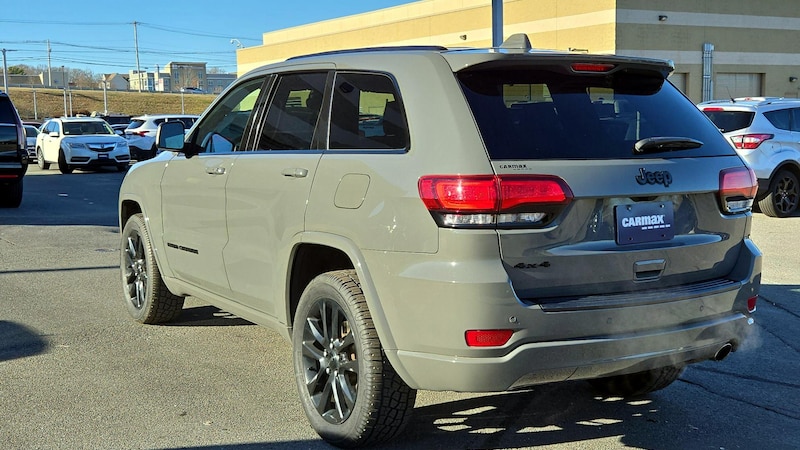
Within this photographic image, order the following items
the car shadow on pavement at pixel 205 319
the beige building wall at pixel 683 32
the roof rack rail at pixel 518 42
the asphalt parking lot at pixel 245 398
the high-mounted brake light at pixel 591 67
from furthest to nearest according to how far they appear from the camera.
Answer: the beige building wall at pixel 683 32
the car shadow on pavement at pixel 205 319
the asphalt parking lot at pixel 245 398
the roof rack rail at pixel 518 42
the high-mounted brake light at pixel 591 67

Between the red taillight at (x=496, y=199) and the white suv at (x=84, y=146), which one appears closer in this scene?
the red taillight at (x=496, y=199)

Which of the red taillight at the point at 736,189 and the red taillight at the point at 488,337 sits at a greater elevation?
the red taillight at the point at 736,189

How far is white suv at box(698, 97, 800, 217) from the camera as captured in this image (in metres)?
13.1

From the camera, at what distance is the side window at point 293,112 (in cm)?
461

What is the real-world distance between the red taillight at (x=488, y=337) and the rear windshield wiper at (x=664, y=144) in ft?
3.48

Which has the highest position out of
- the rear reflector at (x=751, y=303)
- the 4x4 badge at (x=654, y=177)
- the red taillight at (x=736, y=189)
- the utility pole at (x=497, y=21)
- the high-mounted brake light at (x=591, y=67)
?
the utility pole at (x=497, y=21)

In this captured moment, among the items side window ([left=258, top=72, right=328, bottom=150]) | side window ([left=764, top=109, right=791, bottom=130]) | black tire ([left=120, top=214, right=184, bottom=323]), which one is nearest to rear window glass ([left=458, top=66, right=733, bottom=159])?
side window ([left=258, top=72, right=328, bottom=150])

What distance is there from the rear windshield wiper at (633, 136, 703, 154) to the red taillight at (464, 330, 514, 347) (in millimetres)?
1059

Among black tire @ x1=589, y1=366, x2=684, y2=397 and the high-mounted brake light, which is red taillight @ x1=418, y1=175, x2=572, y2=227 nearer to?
the high-mounted brake light

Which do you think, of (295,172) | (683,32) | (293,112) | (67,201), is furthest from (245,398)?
(683,32)

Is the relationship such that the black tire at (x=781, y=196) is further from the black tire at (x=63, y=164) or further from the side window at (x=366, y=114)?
the black tire at (x=63, y=164)

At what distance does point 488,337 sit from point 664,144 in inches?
49.2

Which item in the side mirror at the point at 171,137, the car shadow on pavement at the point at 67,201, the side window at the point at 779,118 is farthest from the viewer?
the car shadow on pavement at the point at 67,201

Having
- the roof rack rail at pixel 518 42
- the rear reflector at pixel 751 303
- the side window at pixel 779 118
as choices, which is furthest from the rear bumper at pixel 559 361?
the side window at pixel 779 118
